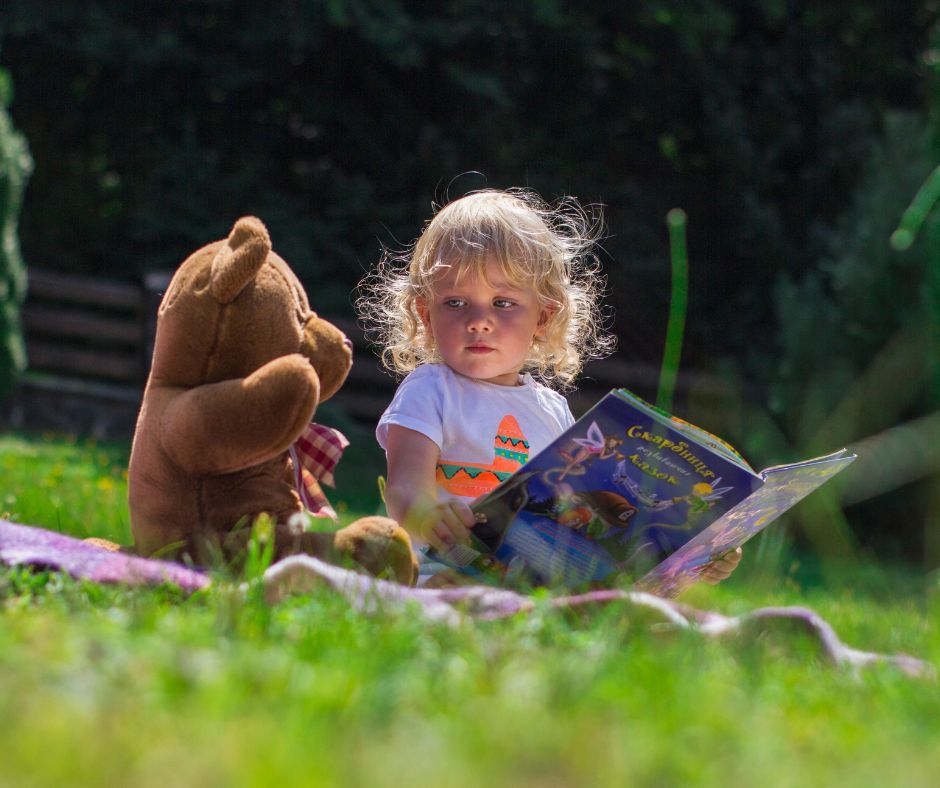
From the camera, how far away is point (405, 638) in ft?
5.02

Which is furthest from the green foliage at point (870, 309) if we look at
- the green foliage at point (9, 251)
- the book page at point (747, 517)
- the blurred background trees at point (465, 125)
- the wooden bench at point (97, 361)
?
the green foliage at point (9, 251)

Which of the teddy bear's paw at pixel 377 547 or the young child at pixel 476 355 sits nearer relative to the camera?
the teddy bear's paw at pixel 377 547

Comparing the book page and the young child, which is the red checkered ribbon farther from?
the book page

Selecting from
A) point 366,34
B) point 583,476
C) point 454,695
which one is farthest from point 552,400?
point 366,34

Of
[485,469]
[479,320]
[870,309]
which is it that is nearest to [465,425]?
[485,469]

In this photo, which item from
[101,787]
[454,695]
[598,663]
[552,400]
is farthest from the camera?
[552,400]

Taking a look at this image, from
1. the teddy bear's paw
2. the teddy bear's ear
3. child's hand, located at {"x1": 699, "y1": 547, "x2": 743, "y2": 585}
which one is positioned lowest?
child's hand, located at {"x1": 699, "y1": 547, "x2": 743, "y2": 585}

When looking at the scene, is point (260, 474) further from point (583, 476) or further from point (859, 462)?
point (859, 462)

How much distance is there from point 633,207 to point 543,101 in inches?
49.5

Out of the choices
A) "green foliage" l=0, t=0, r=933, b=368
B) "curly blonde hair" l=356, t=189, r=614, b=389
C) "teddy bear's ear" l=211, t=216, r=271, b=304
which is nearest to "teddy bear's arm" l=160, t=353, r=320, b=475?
"teddy bear's ear" l=211, t=216, r=271, b=304

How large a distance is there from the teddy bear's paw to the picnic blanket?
0.89ft

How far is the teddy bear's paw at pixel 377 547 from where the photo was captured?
2303mm

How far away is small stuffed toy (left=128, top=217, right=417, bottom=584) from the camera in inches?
91.1

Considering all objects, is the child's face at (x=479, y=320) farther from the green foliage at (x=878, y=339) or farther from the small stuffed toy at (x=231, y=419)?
the green foliage at (x=878, y=339)
